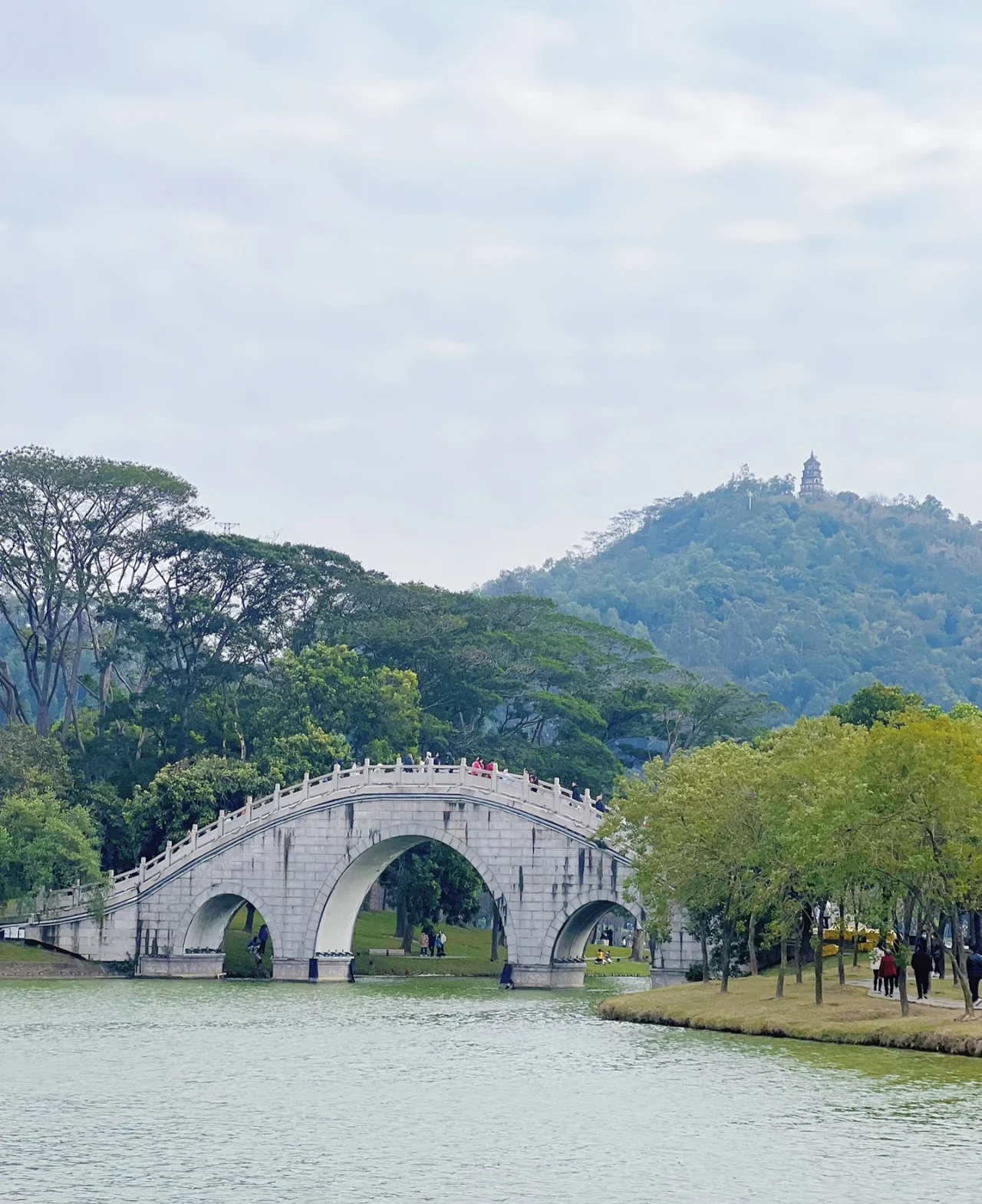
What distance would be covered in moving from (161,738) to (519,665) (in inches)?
605

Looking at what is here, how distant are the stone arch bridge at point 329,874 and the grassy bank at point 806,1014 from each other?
31.9 ft

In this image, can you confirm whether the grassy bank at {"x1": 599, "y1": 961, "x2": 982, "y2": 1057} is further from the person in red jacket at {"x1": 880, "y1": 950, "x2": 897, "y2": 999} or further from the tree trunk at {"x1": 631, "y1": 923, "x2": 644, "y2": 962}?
the tree trunk at {"x1": 631, "y1": 923, "x2": 644, "y2": 962}

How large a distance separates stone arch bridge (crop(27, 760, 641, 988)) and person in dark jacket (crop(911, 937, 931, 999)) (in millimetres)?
18258

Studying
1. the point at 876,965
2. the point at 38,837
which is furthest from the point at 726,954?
the point at 38,837

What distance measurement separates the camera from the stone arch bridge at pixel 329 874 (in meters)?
51.1

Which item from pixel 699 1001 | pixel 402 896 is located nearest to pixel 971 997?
pixel 699 1001

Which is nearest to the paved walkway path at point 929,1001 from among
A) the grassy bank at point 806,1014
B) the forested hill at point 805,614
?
the grassy bank at point 806,1014

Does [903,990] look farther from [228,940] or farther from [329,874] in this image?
[228,940]

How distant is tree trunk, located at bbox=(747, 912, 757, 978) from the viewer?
37.4 metres

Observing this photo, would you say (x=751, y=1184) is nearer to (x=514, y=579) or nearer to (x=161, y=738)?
(x=161, y=738)

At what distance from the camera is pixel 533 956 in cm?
5084

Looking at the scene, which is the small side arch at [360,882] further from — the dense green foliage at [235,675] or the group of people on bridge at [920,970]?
the group of people on bridge at [920,970]

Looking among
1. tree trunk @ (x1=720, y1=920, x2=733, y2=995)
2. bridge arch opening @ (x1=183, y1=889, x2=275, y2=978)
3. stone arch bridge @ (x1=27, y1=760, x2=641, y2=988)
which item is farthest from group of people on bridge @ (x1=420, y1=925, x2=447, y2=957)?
tree trunk @ (x1=720, y1=920, x2=733, y2=995)

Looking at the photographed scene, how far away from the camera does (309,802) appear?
53.5 m
